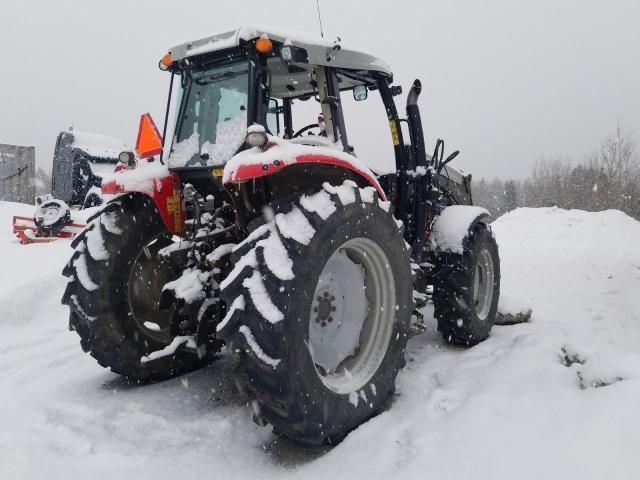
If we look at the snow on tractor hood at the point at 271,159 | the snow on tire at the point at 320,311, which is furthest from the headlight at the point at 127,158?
the snow on tire at the point at 320,311

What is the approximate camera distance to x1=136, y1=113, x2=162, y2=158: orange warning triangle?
12.6 feet

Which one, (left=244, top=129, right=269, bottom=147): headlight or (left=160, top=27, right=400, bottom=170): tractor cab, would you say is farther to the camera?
(left=160, top=27, right=400, bottom=170): tractor cab

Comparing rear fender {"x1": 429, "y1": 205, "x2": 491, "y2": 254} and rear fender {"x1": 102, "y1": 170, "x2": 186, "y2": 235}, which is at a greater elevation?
rear fender {"x1": 102, "y1": 170, "x2": 186, "y2": 235}

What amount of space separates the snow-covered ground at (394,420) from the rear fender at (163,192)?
1.08 meters

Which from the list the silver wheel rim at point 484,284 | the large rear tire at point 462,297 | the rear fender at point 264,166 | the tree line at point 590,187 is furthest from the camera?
the tree line at point 590,187

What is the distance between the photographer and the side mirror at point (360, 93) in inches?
156

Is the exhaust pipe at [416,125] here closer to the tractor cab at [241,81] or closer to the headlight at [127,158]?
the tractor cab at [241,81]

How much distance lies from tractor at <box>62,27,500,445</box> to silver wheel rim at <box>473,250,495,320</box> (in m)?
1.14

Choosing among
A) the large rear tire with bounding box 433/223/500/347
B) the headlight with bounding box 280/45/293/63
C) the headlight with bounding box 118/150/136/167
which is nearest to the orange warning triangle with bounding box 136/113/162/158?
the headlight with bounding box 118/150/136/167

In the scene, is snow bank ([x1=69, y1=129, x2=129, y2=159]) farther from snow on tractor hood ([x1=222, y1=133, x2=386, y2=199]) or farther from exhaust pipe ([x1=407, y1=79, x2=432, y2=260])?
snow on tractor hood ([x1=222, y1=133, x2=386, y2=199])

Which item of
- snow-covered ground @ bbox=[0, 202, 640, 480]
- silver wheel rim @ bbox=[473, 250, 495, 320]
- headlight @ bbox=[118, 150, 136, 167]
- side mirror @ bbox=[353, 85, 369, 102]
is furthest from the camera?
silver wheel rim @ bbox=[473, 250, 495, 320]

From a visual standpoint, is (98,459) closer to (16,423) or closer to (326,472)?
(16,423)

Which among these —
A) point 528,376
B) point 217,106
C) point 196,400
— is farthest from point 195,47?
point 528,376

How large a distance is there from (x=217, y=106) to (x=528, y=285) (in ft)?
19.9
